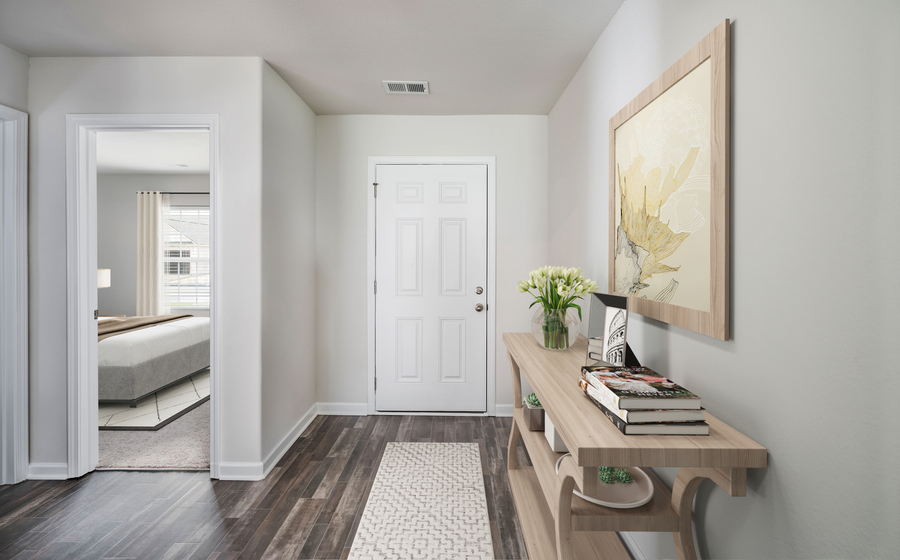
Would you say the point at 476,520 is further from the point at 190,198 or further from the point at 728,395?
the point at 190,198

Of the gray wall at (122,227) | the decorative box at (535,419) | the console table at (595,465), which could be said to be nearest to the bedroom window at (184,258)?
the gray wall at (122,227)

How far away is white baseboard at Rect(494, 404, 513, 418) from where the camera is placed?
336 cm

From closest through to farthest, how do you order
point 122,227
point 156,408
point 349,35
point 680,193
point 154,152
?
point 680,193
point 349,35
point 156,408
point 154,152
point 122,227

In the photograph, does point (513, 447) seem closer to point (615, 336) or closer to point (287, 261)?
point (615, 336)

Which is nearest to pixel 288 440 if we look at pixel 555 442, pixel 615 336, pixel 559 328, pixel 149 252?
pixel 555 442

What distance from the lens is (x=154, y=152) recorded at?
4773 mm

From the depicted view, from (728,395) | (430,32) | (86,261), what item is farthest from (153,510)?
(430,32)

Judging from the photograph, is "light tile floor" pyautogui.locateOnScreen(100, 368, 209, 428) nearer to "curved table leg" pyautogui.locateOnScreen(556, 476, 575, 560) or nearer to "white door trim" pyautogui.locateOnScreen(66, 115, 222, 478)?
"white door trim" pyautogui.locateOnScreen(66, 115, 222, 478)

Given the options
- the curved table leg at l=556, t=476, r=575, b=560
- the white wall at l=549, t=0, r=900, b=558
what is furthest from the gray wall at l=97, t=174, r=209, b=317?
the white wall at l=549, t=0, r=900, b=558

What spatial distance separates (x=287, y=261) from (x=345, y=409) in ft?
4.57

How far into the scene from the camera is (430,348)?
11.1 feet

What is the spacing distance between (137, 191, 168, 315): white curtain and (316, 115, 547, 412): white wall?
3.97 m

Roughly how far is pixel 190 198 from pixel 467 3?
18.2 feet

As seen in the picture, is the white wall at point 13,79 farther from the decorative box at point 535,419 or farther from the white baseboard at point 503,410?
the white baseboard at point 503,410
